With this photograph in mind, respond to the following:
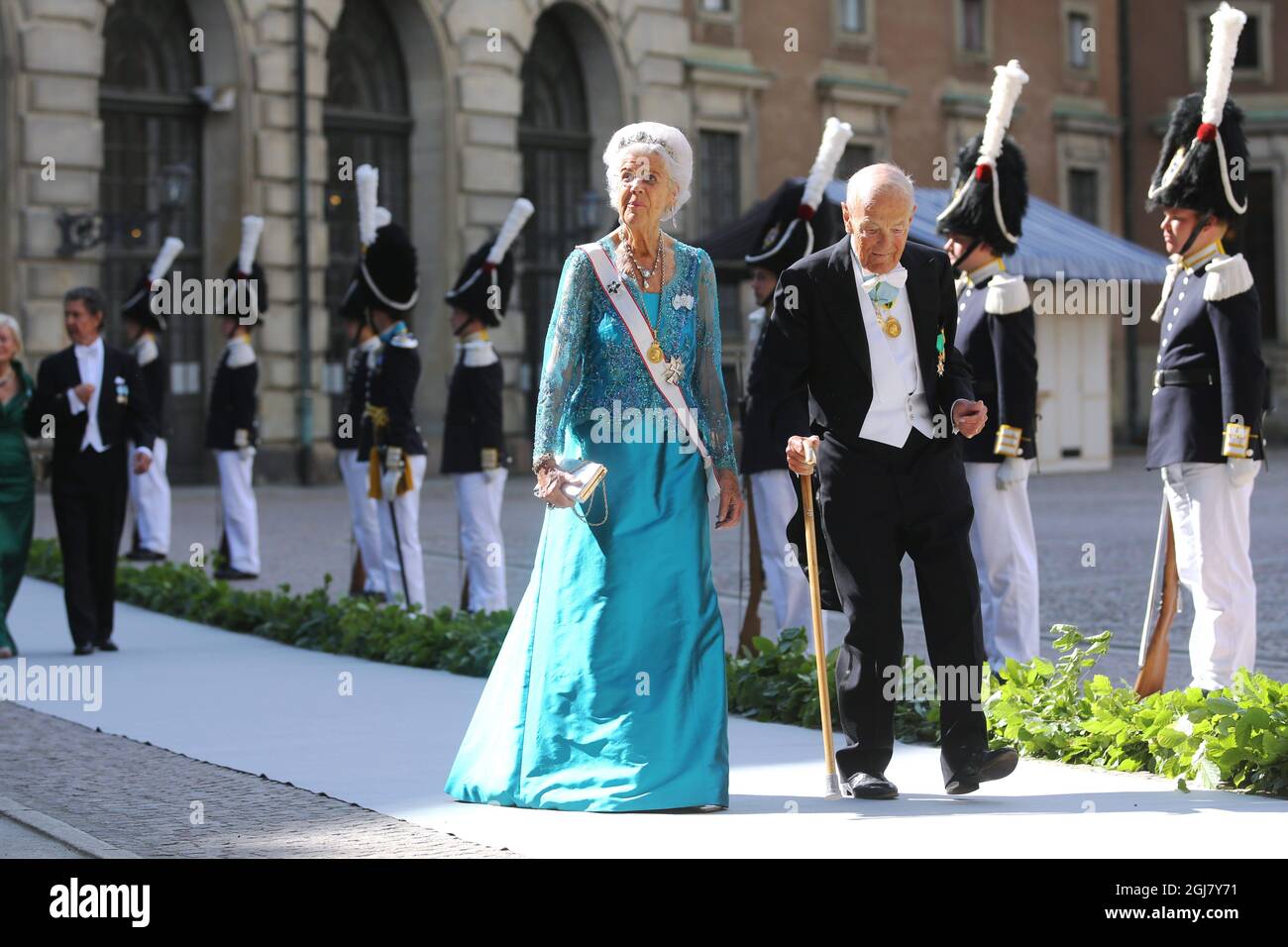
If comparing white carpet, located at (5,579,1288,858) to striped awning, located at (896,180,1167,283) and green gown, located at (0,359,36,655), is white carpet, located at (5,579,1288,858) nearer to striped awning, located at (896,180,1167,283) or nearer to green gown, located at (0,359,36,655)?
green gown, located at (0,359,36,655)

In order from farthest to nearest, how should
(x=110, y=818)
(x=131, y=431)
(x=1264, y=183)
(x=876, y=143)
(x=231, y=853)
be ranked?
(x=1264, y=183)
(x=876, y=143)
(x=131, y=431)
(x=110, y=818)
(x=231, y=853)

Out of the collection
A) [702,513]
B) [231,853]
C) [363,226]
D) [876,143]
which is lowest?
[231,853]

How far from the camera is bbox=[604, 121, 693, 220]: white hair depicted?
6.91 m

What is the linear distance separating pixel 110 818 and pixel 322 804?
2.10 ft

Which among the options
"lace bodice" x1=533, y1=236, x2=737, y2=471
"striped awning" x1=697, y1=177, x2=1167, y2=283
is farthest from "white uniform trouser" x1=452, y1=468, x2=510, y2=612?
"striped awning" x1=697, y1=177, x2=1167, y2=283

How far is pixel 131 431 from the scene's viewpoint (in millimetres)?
11938

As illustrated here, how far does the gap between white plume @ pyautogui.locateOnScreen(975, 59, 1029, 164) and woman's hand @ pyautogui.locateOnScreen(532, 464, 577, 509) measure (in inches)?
123

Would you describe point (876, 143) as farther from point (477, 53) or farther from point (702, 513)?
point (702, 513)

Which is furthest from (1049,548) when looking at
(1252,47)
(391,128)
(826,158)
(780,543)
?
(1252,47)

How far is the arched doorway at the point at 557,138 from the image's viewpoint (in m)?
30.9

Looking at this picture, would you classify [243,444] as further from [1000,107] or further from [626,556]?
[626,556]

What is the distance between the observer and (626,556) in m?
6.92

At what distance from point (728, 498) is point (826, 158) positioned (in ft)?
12.0

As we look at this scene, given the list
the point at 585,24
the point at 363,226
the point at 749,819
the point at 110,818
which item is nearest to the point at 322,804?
the point at 110,818
